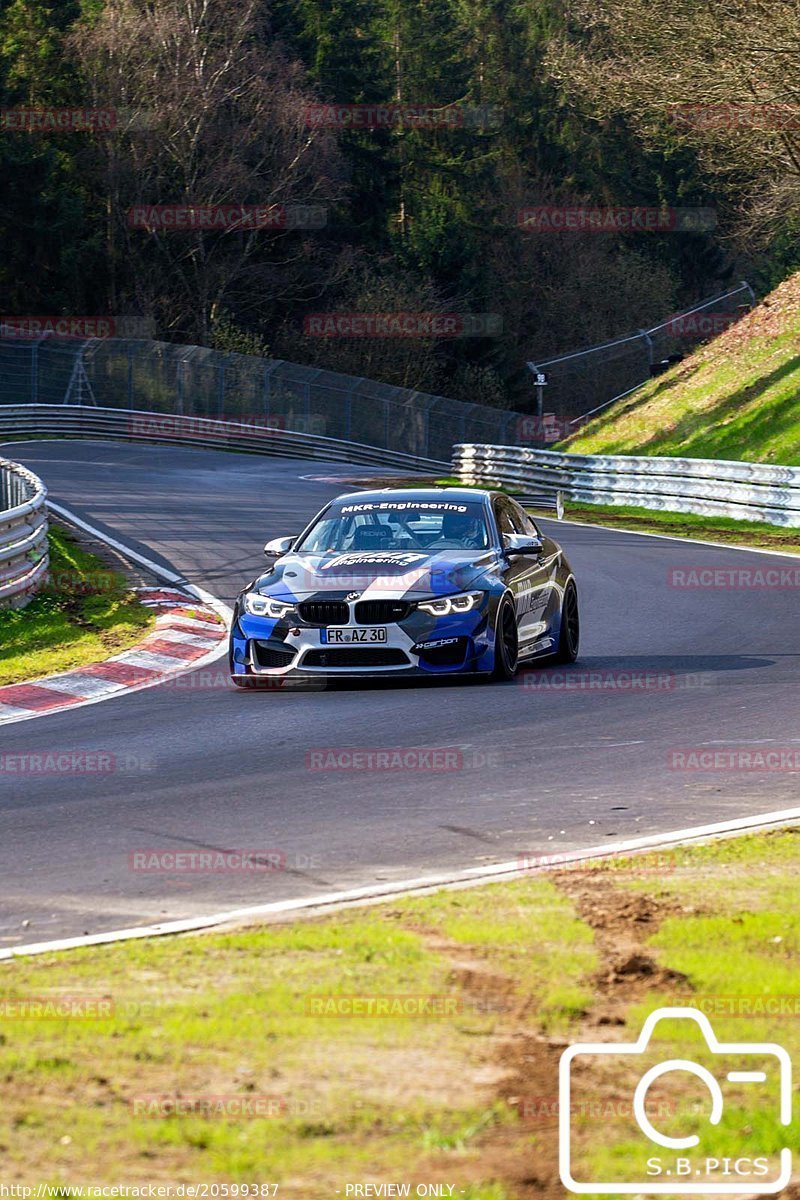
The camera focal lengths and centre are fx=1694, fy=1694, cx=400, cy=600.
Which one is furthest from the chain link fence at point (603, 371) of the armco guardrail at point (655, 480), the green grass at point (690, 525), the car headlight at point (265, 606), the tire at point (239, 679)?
the car headlight at point (265, 606)

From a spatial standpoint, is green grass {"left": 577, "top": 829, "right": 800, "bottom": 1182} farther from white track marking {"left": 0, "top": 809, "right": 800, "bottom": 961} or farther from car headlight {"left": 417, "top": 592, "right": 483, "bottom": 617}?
car headlight {"left": 417, "top": 592, "right": 483, "bottom": 617}

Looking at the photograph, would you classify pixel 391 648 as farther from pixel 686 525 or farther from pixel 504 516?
pixel 686 525

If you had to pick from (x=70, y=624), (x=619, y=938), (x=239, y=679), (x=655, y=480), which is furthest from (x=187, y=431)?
(x=619, y=938)

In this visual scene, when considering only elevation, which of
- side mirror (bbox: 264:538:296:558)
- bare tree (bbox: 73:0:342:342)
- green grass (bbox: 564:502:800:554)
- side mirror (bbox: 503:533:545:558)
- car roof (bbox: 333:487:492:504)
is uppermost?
bare tree (bbox: 73:0:342:342)

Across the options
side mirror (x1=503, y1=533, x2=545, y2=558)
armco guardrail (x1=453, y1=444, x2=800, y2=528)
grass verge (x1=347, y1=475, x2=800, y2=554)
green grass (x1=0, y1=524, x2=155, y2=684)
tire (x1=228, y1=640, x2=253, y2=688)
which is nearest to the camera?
tire (x1=228, y1=640, x2=253, y2=688)

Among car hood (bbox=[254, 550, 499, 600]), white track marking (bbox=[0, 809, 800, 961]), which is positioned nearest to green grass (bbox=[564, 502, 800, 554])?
car hood (bbox=[254, 550, 499, 600])

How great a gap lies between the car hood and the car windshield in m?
0.23

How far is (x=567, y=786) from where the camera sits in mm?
8914

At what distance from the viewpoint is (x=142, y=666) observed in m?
14.2

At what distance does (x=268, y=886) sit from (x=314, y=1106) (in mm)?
2574

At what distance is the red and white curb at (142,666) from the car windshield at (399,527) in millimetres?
1703

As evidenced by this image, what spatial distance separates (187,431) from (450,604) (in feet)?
133

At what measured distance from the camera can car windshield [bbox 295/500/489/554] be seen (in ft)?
43.9

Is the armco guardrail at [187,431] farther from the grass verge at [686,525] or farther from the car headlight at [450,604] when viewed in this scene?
the car headlight at [450,604]
